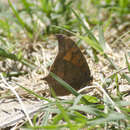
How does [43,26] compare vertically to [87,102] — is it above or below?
above

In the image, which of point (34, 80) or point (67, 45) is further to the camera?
point (34, 80)

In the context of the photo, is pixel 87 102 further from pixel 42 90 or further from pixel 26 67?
pixel 26 67

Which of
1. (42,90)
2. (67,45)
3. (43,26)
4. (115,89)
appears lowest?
(115,89)

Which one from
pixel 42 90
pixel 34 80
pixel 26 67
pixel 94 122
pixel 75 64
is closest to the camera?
pixel 94 122

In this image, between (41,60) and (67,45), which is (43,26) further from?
(67,45)

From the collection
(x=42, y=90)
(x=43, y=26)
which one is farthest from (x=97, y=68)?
(x=43, y=26)

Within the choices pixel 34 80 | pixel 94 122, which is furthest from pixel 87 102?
pixel 34 80

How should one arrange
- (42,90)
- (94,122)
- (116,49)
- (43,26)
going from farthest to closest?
(43,26) → (116,49) → (42,90) → (94,122)
